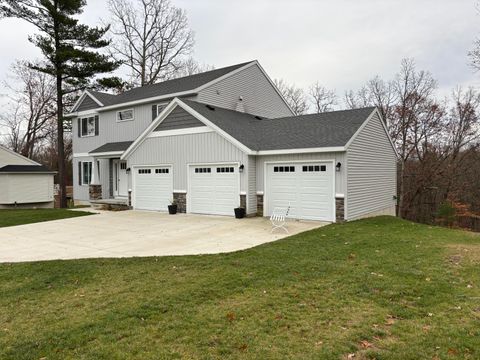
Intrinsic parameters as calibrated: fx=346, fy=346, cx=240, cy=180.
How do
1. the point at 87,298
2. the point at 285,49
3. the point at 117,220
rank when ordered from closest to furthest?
the point at 87,298 → the point at 117,220 → the point at 285,49

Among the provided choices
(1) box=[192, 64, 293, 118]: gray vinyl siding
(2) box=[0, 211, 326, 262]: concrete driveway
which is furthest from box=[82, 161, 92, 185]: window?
(1) box=[192, 64, 293, 118]: gray vinyl siding

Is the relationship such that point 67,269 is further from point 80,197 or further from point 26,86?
point 26,86

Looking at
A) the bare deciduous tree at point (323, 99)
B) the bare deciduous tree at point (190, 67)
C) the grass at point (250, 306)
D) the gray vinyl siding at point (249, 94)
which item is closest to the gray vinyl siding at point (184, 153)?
the gray vinyl siding at point (249, 94)

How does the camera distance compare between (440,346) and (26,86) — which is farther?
(26,86)

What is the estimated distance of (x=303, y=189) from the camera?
12.8m

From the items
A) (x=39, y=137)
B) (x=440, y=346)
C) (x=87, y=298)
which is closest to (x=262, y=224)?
(x=87, y=298)

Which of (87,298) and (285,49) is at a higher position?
(285,49)

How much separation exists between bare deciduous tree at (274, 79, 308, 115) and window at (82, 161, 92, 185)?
2012cm

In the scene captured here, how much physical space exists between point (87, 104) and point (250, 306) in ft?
73.4

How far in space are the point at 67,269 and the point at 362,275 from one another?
549 cm

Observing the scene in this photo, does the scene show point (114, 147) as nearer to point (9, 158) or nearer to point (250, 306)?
point (9, 158)

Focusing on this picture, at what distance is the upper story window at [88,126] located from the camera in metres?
23.0

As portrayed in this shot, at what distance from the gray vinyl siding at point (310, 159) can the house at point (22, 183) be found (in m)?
18.2

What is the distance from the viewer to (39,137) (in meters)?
36.0
